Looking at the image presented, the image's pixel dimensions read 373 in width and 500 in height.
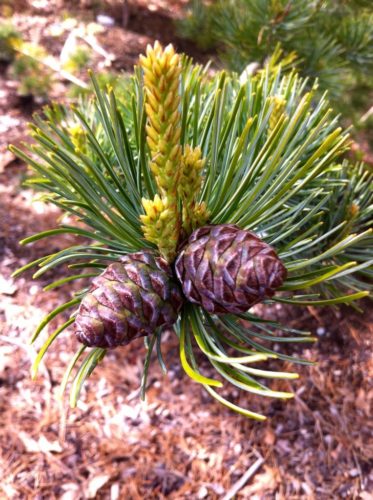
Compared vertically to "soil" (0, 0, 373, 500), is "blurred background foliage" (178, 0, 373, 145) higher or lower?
higher

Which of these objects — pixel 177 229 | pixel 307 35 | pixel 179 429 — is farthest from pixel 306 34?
pixel 179 429

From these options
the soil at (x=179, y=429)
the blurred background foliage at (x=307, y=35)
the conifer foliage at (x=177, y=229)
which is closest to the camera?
the conifer foliage at (x=177, y=229)

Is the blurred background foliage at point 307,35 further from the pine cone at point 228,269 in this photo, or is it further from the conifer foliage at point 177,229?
the pine cone at point 228,269

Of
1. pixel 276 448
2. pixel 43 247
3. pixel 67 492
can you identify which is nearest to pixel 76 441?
pixel 67 492

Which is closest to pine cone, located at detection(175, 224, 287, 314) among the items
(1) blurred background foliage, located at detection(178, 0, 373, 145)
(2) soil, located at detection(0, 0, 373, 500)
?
(1) blurred background foliage, located at detection(178, 0, 373, 145)

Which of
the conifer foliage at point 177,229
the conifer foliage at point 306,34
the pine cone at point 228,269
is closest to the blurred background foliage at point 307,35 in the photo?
the conifer foliage at point 306,34

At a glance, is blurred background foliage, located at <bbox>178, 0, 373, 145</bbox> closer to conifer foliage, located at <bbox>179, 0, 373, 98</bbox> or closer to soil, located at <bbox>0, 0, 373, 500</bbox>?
conifer foliage, located at <bbox>179, 0, 373, 98</bbox>
